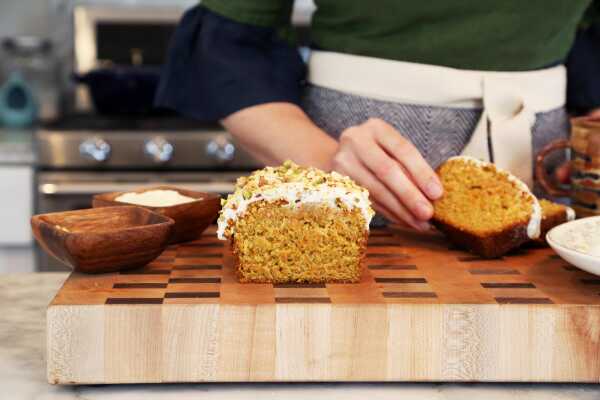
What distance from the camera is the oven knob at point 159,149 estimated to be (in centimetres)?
257

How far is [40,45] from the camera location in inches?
120

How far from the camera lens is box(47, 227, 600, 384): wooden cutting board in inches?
34.0

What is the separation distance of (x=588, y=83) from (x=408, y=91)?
37 centimetres

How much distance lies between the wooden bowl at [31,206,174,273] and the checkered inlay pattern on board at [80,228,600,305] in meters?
0.02

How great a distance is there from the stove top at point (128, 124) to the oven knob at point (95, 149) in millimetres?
72

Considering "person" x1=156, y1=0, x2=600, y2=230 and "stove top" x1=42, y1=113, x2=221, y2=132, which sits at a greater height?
"person" x1=156, y1=0, x2=600, y2=230

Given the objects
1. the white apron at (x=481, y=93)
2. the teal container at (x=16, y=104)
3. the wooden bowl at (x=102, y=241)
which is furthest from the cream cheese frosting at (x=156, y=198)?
the teal container at (x=16, y=104)

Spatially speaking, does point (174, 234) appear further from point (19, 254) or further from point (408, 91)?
point (19, 254)

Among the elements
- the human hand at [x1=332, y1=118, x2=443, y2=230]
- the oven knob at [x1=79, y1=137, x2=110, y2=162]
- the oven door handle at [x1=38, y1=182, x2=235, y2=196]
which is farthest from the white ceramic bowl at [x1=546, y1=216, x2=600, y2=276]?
the oven knob at [x1=79, y1=137, x2=110, y2=162]

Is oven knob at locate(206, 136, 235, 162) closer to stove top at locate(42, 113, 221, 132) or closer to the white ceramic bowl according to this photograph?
stove top at locate(42, 113, 221, 132)

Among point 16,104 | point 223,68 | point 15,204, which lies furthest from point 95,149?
point 223,68

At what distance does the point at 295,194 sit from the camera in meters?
0.99

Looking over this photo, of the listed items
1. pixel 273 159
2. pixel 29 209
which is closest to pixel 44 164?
pixel 29 209

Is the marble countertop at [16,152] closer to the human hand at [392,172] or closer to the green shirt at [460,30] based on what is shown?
the green shirt at [460,30]
